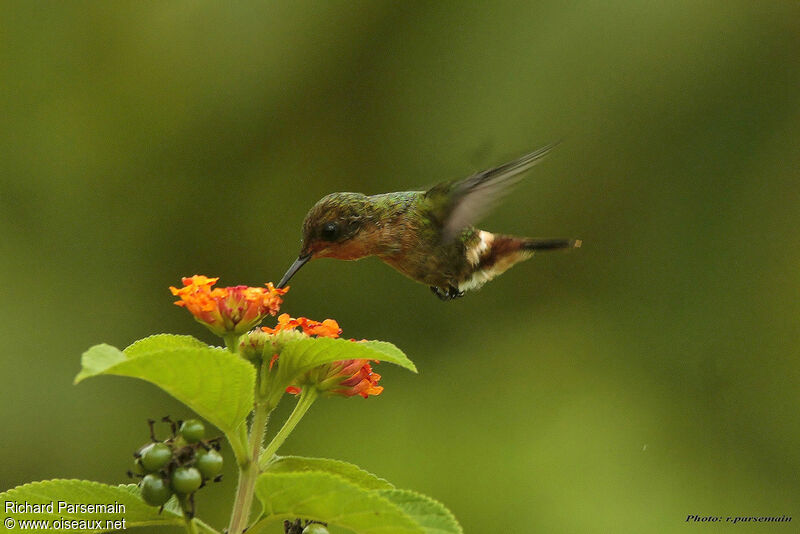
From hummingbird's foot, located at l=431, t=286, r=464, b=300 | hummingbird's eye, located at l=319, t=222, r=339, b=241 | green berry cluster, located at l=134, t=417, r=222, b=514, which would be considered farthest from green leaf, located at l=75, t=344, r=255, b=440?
hummingbird's foot, located at l=431, t=286, r=464, b=300

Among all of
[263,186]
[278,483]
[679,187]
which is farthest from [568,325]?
[278,483]

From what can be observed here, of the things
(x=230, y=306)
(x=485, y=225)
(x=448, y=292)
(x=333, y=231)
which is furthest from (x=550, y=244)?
(x=230, y=306)

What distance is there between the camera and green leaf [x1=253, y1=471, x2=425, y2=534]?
1091 millimetres

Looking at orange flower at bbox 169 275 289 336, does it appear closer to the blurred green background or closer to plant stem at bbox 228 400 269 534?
plant stem at bbox 228 400 269 534

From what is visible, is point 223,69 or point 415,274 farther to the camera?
point 223,69

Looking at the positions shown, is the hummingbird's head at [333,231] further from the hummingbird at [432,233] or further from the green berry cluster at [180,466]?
the green berry cluster at [180,466]

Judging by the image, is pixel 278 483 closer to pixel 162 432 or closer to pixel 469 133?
pixel 162 432

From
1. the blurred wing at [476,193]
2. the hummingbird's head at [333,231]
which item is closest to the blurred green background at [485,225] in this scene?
the blurred wing at [476,193]

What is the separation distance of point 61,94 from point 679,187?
2.96 meters

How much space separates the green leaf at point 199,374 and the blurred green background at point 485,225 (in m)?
2.72

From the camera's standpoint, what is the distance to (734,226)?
4293 mm

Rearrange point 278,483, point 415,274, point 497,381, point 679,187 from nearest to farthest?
point 278,483, point 415,274, point 497,381, point 679,187

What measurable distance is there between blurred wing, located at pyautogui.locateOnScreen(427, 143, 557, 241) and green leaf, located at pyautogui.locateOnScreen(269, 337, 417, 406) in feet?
3.25

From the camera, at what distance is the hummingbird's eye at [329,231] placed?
2213mm
